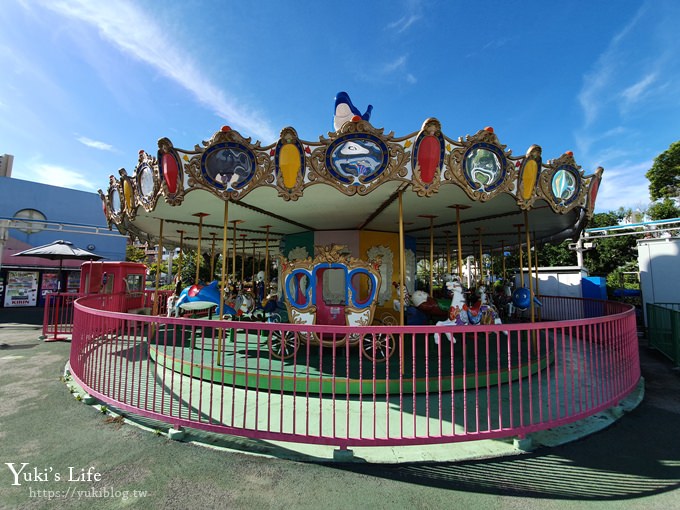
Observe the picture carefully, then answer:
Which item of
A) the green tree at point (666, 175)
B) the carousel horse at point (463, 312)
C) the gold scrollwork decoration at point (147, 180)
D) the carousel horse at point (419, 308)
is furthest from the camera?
the green tree at point (666, 175)

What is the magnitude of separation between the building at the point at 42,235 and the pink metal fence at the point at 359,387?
12311 mm

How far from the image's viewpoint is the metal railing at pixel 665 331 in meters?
5.80

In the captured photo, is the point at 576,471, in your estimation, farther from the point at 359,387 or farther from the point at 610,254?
the point at 610,254

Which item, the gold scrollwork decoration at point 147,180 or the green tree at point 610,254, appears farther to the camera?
the green tree at point 610,254

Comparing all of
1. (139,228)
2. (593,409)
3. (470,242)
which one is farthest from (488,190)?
(139,228)

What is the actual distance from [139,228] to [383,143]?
8.30 meters

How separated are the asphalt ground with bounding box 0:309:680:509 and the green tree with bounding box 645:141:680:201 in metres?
30.2

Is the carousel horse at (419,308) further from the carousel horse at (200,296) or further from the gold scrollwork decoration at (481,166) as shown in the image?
the carousel horse at (200,296)

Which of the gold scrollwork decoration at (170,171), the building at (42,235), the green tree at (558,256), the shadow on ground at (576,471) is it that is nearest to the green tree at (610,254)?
the green tree at (558,256)

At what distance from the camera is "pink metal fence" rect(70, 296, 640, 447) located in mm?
2803

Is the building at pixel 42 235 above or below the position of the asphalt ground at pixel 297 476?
above

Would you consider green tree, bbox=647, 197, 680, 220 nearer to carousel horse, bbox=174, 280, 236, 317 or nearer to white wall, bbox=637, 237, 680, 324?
white wall, bbox=637, 237, 680, 324

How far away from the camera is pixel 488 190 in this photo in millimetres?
4883

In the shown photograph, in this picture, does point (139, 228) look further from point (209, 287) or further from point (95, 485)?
point (95, 485)
